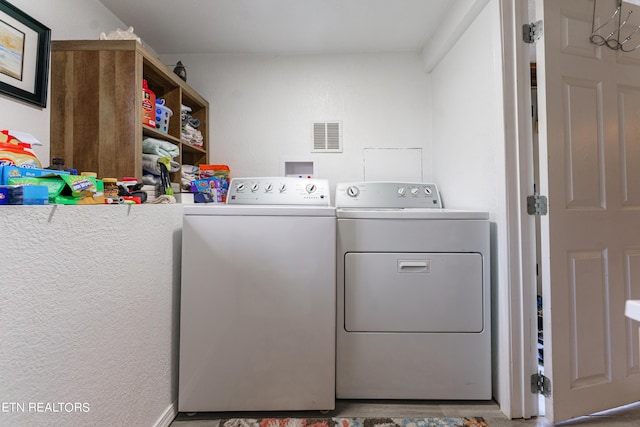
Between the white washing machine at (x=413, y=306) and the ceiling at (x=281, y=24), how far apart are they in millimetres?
1305

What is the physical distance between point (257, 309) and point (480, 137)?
1461 mm

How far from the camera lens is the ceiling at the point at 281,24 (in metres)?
1.76

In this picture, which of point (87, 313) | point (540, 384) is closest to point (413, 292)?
point (540, 384)

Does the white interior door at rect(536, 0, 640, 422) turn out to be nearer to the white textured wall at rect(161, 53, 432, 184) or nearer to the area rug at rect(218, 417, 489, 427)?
the area rug at rect(218, 417, 489, 427)

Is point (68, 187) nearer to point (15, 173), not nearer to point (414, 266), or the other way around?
point (15, 173)

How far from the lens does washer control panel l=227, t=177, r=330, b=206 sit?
76.0 inches

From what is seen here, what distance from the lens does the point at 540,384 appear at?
1.35 meters

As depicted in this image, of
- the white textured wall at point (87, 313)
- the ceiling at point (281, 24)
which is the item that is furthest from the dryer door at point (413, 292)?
the ceiling at point (281, 24)

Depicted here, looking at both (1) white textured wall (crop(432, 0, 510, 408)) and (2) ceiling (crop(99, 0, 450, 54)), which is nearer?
(1) white textured wall (crop(432, 0, 510, 408))

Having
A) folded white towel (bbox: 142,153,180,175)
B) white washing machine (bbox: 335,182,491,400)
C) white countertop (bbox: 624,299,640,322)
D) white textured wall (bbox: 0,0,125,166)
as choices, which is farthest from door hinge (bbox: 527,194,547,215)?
white textured wall (bbox: 0,0,125,166)

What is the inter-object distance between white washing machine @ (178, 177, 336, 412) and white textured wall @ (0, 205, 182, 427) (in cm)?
11

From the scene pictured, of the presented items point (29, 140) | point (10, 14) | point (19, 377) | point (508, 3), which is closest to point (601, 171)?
point (508, 3)

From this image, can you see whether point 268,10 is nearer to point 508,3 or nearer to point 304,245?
point 508,3

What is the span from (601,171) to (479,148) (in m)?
0.52
